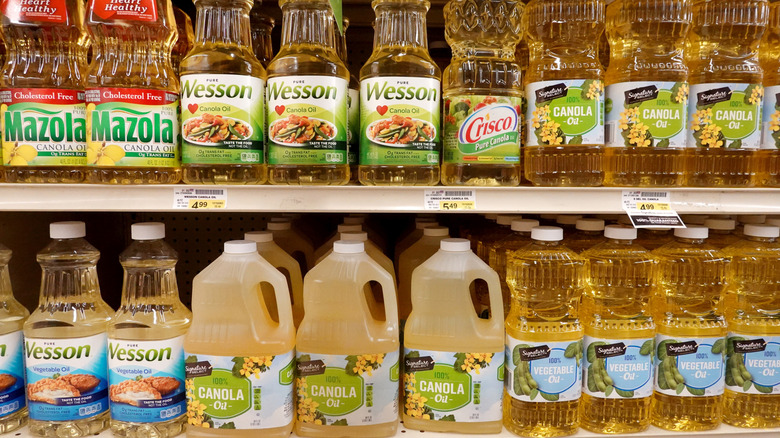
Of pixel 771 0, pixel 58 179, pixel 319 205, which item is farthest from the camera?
pixel 771 0

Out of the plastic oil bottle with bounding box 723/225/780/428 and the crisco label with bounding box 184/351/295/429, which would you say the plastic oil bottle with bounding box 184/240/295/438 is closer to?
the crisco label with bounding box 184/351/295/429

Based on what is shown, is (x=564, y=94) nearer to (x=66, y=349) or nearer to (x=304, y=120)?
(x=304, y=120)

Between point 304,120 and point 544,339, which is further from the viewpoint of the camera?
point 544,339

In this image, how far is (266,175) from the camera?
51.6 inches

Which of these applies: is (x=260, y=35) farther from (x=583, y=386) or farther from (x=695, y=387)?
(x=695, y=387)

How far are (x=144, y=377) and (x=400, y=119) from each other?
0.90 meters

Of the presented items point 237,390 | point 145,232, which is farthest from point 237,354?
point 145,232

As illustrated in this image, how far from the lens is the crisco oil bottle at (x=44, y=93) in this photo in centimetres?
119

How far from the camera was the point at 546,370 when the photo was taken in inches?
50.6

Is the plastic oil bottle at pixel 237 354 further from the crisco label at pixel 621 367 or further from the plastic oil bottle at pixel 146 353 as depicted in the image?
the crisco label at pixel 621 367

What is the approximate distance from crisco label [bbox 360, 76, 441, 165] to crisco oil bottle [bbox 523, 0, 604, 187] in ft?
0.92

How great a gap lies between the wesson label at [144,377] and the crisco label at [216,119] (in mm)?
481

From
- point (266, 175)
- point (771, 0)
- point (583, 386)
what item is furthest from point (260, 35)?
point (771, 0)

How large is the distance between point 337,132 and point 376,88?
5.5 inches
